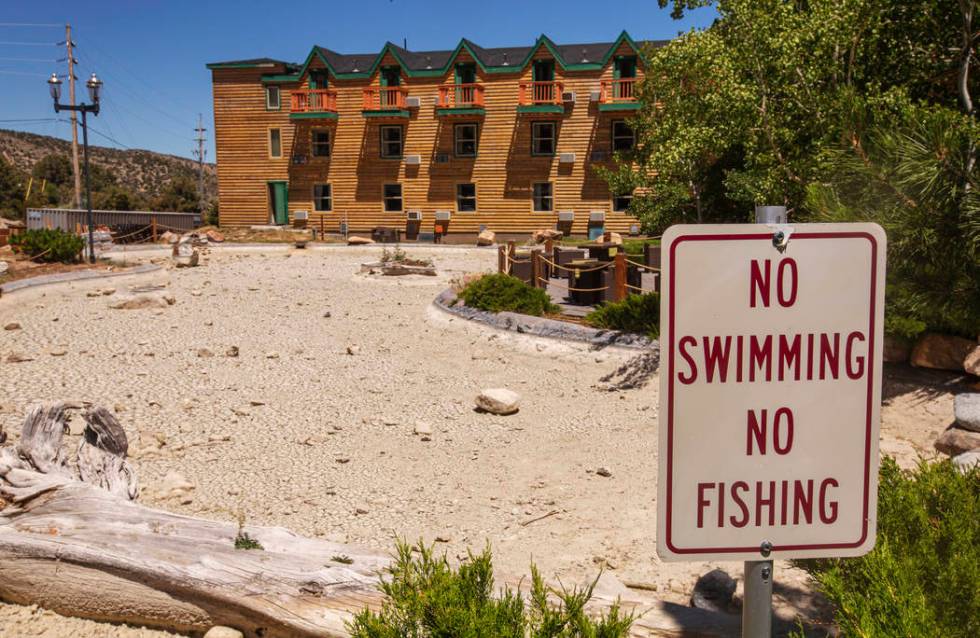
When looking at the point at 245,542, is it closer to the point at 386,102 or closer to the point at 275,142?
the point at 386,102

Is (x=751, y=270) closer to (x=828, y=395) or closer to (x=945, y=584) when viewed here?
(x=828, y=395)

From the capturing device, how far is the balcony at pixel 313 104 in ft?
123

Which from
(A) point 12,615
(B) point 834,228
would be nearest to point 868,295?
(B) point 834,228

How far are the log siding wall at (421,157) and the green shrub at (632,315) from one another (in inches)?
911

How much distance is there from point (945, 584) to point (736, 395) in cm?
180

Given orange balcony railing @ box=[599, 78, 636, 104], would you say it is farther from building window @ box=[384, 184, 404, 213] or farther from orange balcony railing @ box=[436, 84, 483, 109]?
building window @ box=[384, 184, 404, 213]

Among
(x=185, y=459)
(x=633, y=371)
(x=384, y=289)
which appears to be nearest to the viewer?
(x=185, y=459)

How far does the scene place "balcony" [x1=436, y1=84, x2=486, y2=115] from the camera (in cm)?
3584

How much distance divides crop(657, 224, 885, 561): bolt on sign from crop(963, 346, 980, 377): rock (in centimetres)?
804

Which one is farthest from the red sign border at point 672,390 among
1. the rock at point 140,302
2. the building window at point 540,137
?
the building window at point 540,137

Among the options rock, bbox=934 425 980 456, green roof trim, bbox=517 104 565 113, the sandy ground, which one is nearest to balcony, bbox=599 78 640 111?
green roof trim, bbox=517 104 565 113

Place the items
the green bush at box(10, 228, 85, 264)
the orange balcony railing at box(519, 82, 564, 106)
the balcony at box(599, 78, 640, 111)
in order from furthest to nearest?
the orange balcony railing at box(519, 82, 564, 106)
the balcony at box(599, 78, 640, 111)
the green bush at box(10, 228, 85, 264)

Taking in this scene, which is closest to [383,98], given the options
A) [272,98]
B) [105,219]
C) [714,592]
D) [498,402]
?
[272,98]

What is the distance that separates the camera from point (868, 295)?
5.63ft
